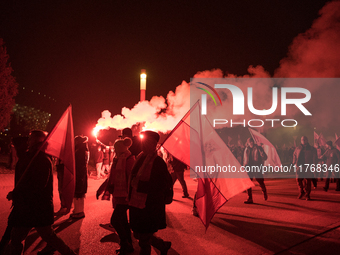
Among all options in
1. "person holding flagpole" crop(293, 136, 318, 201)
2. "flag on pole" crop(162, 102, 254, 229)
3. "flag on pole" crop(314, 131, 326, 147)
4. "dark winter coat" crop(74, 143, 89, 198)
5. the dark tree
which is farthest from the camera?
the dark tree

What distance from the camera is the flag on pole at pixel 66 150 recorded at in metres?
3.83

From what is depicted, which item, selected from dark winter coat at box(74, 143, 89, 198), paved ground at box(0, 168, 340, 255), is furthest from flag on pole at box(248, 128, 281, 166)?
dark winter coat at box(74, 143, 89, 198)

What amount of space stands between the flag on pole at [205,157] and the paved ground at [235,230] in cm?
76

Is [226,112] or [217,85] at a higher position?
[217,85]

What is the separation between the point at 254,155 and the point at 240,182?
471 cm

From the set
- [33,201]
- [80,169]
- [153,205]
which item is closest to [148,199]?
[153,205]

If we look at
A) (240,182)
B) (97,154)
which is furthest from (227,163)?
(97,154)

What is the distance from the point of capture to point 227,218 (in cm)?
577

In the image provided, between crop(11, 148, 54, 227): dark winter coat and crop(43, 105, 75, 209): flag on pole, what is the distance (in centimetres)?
69

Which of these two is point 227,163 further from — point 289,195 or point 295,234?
point 289,195

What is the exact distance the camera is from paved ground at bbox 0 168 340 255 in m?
4.02

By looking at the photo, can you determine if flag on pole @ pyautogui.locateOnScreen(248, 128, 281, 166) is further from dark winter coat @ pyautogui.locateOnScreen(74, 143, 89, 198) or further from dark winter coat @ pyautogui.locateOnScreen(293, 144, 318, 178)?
dark winter coat @ pyautogui.locateOnScreen(74, 143, 89, 198)

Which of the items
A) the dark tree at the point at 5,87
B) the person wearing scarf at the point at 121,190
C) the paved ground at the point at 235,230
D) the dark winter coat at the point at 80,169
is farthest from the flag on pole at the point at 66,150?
the dark tree at the point at 5,87

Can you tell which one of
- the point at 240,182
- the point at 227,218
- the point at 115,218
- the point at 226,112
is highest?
the point at 226,112
